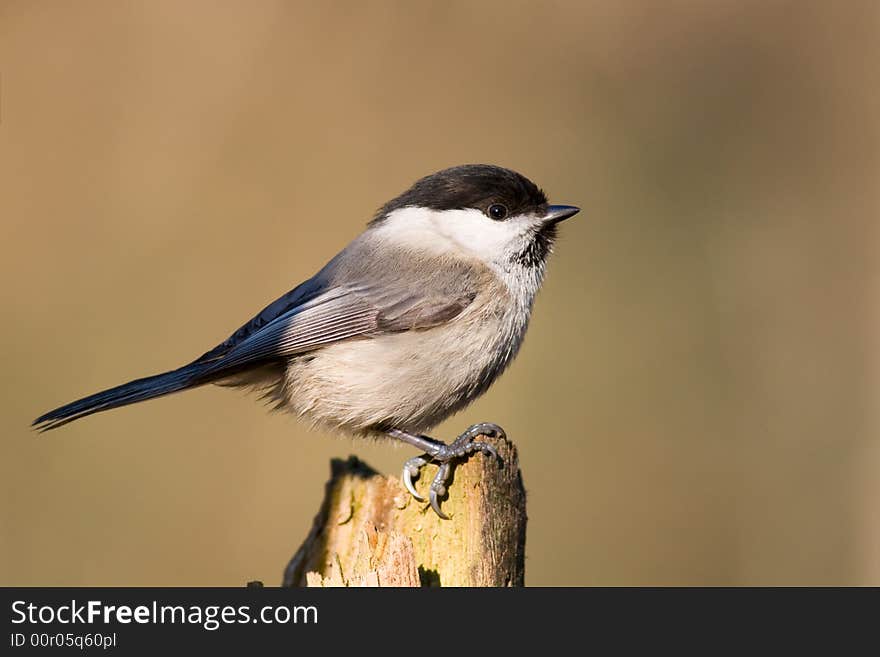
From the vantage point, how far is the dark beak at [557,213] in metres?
3.23

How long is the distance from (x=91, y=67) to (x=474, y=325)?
9.18ft

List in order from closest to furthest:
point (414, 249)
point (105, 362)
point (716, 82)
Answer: point (414, 249), point (105, 362), point (716, 82)

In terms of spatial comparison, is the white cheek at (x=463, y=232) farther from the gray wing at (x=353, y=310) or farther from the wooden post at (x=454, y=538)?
the wooden post at (x=454, y=538)

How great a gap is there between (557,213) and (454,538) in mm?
1326

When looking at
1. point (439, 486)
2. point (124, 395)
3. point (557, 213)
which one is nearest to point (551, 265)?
point (557, 213)

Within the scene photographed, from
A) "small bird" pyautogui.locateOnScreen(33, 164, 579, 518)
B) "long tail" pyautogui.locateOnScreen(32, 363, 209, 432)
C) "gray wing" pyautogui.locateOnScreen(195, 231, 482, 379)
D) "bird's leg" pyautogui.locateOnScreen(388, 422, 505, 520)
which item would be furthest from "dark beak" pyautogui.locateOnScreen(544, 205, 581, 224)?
"long tail" pyautogui.locateOnScreen(32, 363, 209, 432)

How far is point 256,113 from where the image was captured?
4668 millimetres

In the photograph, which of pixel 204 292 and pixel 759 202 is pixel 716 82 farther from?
pixel 204 292

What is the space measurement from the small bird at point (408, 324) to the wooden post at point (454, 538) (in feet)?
1.39

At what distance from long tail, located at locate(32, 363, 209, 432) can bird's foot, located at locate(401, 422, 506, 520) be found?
80cm

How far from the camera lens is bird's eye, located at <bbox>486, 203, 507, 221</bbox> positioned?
127 inches

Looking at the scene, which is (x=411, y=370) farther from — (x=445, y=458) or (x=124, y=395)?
(x=124, y=395)

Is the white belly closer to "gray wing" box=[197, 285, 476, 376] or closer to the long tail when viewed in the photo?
"gray wing" box=[197, 285, 476, 376]

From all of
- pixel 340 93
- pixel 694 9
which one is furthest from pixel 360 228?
pixel 694 9
